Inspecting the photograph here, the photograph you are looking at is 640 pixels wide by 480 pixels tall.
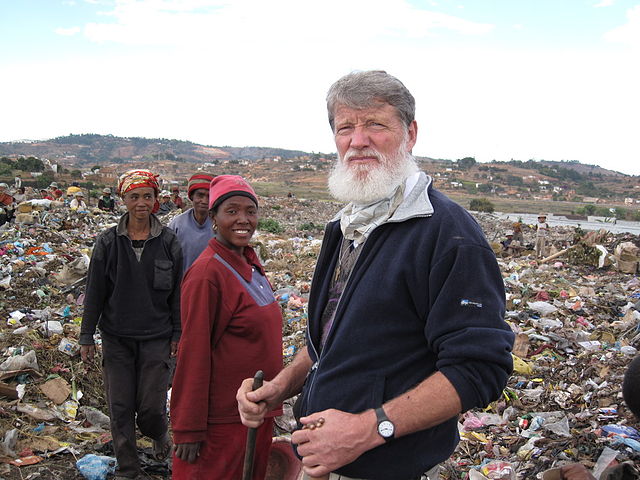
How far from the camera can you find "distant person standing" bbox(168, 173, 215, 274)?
3877 mm

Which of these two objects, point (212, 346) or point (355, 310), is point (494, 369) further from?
point (212, 346)

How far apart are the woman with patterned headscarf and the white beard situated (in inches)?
78.1

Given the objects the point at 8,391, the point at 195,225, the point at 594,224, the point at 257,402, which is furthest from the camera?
the point at 594,224

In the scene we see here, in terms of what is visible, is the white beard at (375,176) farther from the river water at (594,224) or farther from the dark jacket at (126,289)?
the river water at (594,224)

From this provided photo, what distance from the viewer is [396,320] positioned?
1246mm

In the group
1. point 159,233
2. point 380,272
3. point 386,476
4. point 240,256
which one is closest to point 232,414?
point 240,256

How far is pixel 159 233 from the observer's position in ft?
10.5

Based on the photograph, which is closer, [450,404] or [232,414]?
[450,404]

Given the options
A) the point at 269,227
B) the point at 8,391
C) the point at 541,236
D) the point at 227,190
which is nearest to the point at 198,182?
the point at 227,190

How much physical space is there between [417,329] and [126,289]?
2313 millimetres

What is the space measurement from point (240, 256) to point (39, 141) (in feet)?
500

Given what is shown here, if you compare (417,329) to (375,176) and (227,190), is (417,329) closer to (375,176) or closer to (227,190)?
(375,176)

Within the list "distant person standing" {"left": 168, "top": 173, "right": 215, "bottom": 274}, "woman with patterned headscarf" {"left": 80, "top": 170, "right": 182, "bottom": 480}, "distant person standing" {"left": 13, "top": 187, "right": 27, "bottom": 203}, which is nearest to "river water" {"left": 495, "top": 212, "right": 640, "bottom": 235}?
"distant person standing" {"left": 13, "top": 187, "right": 27, "bottom": 203}

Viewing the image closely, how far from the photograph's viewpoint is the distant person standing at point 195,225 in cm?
388
